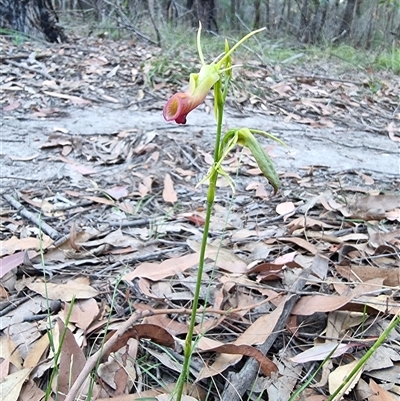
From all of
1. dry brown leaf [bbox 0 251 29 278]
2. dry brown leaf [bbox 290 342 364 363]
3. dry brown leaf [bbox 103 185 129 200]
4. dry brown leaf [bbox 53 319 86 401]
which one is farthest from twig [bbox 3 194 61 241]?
dry brown leaf [bbox 290 342 364 363]

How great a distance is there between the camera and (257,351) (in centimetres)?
87

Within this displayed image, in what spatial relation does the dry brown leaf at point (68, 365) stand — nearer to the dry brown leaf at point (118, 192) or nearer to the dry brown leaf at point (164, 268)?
the dry brown leaf at point (164, 268)

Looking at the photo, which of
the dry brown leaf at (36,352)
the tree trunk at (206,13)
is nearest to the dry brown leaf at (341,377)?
the dry brown leaf at (36,352)

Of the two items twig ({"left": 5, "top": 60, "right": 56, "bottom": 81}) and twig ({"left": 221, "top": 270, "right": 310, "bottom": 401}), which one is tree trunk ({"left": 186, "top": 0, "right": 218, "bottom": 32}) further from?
twig ({"left": 221, "top": 270, "right": 310, "bottom": 401})

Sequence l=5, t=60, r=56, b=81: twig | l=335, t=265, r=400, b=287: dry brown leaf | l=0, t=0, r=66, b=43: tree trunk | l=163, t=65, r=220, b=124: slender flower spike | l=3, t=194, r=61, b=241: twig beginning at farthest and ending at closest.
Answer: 1. l=0, t=0, r=66, b=43: tree trunk
2. l=5, t=60, r=56, b=81: twig
3. l=3, t=194, r=61, b=241: twig
4. l=335, t=265, r=400, b=287: dry brown leaf
5. l=163, t=65, r=220, b=124: slender flower spike

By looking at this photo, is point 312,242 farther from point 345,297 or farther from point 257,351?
point 257,351

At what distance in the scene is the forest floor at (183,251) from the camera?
92cm

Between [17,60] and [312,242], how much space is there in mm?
3109

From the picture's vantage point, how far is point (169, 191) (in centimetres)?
192

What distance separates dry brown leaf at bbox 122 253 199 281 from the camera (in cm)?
120

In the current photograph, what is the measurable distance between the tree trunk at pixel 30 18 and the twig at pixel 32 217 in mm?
3083

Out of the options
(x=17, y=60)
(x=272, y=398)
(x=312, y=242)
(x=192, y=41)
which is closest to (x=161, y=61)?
(x=17, y=60)

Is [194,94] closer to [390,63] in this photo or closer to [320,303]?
[320,303]

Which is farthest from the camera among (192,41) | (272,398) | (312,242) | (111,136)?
(192,41)
